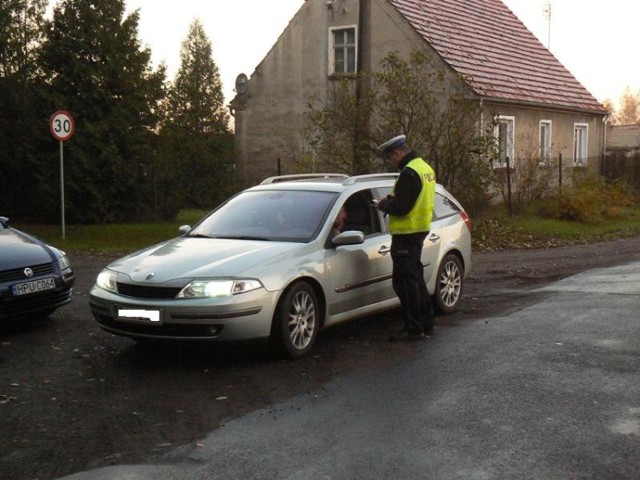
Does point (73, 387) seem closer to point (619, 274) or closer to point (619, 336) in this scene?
point (619, 336)

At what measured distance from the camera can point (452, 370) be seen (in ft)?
22.8

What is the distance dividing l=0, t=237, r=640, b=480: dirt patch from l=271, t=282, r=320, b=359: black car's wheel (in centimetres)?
14

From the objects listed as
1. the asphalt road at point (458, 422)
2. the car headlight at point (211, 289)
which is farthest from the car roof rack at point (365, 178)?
A: the car headlight at point (211, 289)

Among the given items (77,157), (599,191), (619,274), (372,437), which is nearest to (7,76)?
(77,157)

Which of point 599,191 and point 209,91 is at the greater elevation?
point 209,91

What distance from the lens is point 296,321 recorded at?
739 centimetres

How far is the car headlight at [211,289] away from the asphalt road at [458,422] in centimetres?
112

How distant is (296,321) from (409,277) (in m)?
1.38

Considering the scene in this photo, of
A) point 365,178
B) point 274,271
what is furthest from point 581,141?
point 274,271

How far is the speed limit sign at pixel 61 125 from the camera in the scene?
18.6m

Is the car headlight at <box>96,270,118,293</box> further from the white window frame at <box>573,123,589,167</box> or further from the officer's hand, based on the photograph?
the white window frame at <box>573,123,589,167</box>

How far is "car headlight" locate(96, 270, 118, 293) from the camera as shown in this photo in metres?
7.40

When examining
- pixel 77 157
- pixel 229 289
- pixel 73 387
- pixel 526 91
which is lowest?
pixel 73 387

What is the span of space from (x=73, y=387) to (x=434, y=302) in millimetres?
4297
